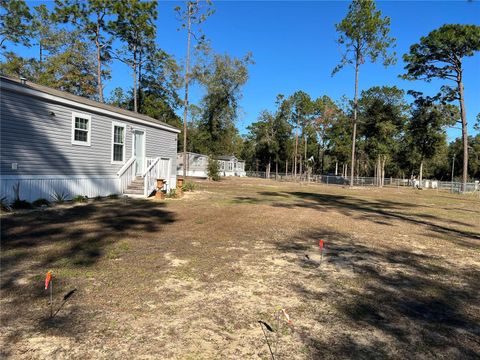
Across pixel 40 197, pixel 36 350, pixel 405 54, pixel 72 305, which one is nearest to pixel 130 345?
pixel 36 350

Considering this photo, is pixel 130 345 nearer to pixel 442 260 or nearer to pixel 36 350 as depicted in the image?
pixel 36 350

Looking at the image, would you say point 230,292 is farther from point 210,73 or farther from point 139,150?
point 210,73

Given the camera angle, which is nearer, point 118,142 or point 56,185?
point 56,185

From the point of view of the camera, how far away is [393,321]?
3.19m

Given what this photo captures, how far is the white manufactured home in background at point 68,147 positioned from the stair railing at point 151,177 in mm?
40

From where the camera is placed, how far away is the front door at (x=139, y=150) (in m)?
14.1

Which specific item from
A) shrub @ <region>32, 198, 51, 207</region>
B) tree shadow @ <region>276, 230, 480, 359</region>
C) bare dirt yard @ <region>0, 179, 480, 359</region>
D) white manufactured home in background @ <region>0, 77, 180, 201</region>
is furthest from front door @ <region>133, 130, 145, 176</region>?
tree shadow @ <region>276, 230, 480, 359</region>

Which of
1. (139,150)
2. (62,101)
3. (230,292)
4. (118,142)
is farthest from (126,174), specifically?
(230,292)

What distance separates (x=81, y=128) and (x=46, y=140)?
152cm

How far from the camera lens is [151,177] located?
13016 millimetres

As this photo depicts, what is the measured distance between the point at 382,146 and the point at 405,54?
11.9 m

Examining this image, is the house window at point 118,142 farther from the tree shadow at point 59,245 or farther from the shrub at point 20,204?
the shrub at point 20,204

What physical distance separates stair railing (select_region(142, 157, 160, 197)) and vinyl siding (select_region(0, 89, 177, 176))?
55.1 inches

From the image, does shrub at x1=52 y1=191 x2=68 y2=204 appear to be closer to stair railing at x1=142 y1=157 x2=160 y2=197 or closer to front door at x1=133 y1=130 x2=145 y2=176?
stair railing at x1=142 y1=157 x2=160 y2=197
